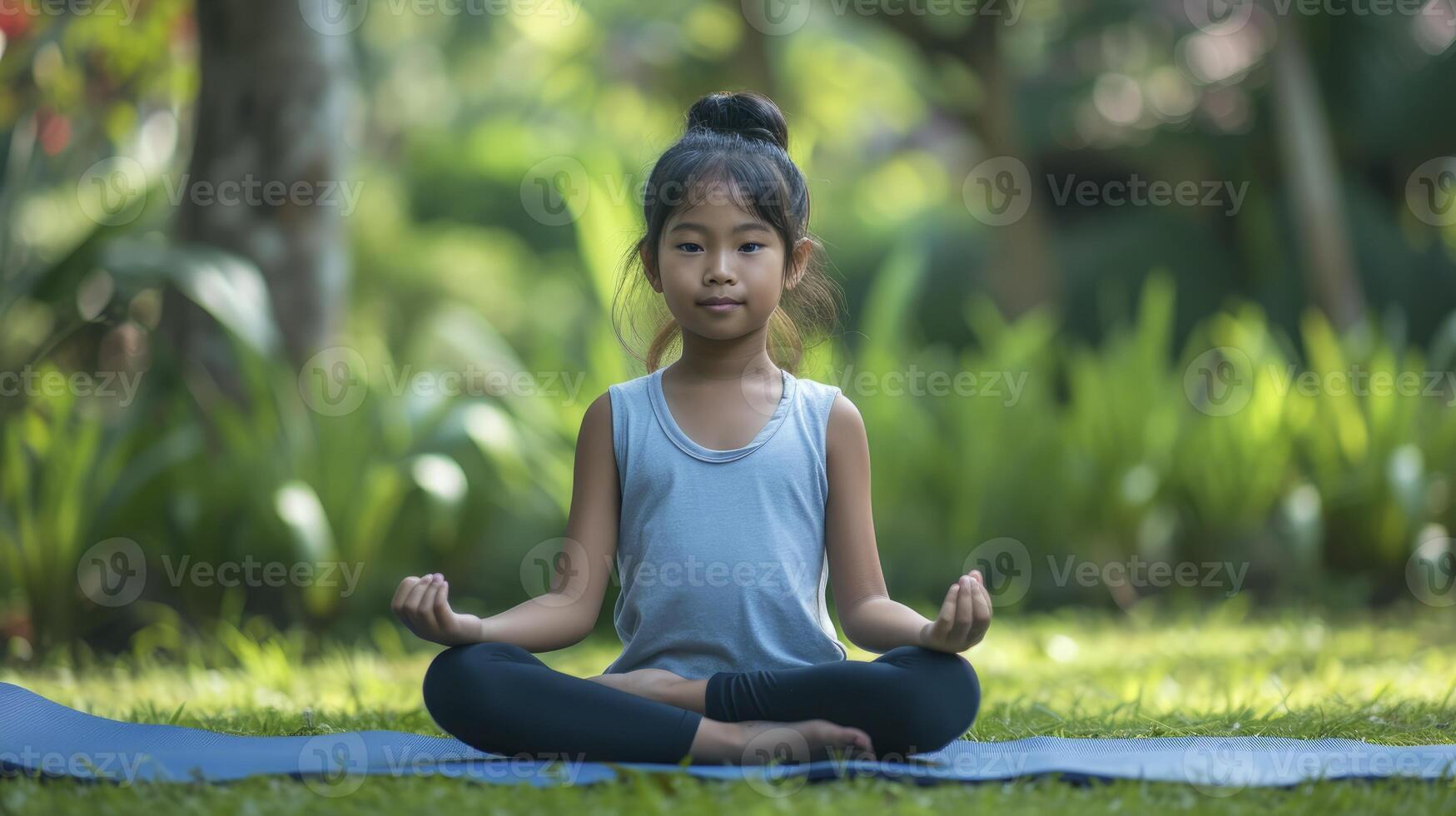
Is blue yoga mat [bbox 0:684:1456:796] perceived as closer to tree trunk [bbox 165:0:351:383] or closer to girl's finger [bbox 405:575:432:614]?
girl's finger [bbox 405:575:432:614]

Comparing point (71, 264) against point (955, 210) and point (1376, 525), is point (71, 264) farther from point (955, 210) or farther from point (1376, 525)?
point (955, 210)

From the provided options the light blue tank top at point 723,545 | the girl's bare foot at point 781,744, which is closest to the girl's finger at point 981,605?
the girl's bare foot at point 781,744

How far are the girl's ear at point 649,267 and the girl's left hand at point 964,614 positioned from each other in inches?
28.0

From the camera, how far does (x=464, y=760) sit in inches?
72.3

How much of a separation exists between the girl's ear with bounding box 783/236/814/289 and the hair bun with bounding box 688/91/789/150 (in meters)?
0.17

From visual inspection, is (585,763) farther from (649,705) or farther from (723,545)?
(723,545)

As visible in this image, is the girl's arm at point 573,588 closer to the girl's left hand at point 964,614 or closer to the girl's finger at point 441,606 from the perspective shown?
the girl's finger at point 441,606

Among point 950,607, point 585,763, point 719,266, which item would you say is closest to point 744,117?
point 719,266

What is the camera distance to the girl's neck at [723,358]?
2.10 meters

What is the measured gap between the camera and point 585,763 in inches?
71.2

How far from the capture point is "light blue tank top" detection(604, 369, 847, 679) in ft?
6.48

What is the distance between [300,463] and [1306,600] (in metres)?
3.03

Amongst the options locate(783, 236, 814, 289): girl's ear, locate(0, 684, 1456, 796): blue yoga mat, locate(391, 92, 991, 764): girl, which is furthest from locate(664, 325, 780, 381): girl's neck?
locate(0, 684, 1456, 796): blue yoga mat

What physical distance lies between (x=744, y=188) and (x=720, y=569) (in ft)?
1.87
